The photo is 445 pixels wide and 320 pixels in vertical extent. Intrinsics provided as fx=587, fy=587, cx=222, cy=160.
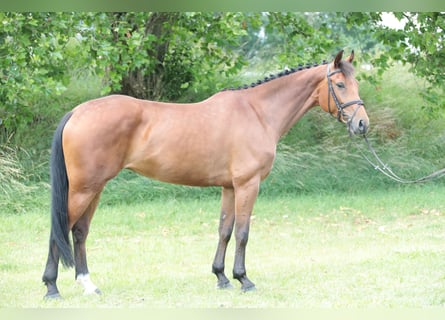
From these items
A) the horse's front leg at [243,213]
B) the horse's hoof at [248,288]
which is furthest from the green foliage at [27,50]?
the horse's hoof at [248,288]

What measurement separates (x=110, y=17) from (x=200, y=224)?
345cm

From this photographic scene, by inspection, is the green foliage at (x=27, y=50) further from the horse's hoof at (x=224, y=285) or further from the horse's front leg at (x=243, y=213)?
the horse's hoof at (x=224, y=285)

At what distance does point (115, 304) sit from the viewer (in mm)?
4098

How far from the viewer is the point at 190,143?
440 centimetres

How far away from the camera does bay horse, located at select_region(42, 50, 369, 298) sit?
410 centimetres

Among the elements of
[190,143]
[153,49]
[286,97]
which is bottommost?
[190,143]

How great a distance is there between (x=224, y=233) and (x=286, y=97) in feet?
3.94

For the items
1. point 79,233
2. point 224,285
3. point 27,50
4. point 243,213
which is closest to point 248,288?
point 224,285

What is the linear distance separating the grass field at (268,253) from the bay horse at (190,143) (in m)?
0.40

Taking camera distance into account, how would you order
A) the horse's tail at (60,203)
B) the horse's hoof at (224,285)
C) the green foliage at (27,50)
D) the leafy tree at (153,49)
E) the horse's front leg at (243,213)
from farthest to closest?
the leafy tree at (153,49)
the green foliage at (27,50)
the horse's hoof at (224,285)
the horse's front leg at (243,213)
the horse's tail at (60,203)

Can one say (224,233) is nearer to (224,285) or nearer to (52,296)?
(224,285)

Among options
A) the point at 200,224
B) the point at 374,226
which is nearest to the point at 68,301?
the point at 200,224

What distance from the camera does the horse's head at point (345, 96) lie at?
177 inches

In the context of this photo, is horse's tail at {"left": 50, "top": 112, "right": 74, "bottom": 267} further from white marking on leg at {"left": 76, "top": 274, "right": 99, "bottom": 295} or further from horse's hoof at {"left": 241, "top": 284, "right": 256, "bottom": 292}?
horse's hoof at {"left": 241, "top": 284, "right": 256, "bottom": 292}
